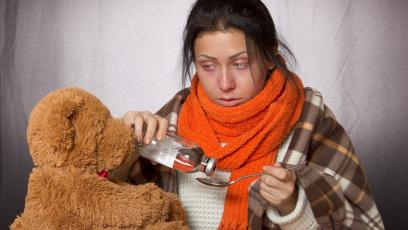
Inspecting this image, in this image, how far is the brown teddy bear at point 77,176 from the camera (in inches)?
29.9

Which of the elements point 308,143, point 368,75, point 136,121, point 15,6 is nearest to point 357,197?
point 308,143

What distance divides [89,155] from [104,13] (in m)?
0.99

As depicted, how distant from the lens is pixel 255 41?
41.7 inches

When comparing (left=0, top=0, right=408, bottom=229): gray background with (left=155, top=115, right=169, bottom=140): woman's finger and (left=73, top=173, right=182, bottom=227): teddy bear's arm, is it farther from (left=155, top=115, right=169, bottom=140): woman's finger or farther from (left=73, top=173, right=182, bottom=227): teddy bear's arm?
(left=73, top=173, right=182, bottom=227): teddy bear's arm

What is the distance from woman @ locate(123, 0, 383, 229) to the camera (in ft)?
3.41

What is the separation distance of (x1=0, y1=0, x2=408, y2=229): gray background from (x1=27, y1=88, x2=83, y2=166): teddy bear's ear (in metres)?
0.94

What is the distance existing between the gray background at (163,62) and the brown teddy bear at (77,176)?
2.98 ft

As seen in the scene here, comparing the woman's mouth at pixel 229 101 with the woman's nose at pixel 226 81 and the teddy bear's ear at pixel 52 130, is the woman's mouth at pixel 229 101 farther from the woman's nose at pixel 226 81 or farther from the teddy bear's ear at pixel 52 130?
the teddy bear's ear at pixel 52 130

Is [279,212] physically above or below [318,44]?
below

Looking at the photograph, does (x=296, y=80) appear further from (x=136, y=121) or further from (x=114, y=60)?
(x=114, y=60)

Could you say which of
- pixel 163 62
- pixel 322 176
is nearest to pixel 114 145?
pixel 322 176

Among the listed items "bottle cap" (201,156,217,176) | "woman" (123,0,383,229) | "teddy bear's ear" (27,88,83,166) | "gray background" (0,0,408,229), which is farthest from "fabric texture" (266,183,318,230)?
"gray background" (0,0,408,229)

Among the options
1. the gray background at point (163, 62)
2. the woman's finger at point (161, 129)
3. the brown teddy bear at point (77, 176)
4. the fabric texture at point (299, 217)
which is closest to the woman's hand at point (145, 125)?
the woman's finger at point (161, 129)

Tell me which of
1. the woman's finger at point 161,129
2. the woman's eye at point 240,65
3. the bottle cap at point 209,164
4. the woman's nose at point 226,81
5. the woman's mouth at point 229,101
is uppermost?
the woman's eye at point 240,65
